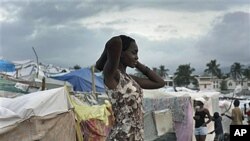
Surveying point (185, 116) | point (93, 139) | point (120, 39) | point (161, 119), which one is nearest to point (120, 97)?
point (120, 39)

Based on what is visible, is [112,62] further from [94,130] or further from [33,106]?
[94,130]

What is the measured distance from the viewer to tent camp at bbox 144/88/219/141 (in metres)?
10.2

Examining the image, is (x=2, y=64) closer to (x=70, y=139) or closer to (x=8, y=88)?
(x=8, y=88)

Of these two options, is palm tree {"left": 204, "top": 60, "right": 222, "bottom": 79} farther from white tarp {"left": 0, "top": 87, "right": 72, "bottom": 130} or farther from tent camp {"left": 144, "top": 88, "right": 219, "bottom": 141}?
white tarp {"left": 0, "top": 87, "right": 72, "bottom": 130}

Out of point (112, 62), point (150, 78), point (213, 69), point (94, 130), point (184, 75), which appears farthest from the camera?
point (213, 69)

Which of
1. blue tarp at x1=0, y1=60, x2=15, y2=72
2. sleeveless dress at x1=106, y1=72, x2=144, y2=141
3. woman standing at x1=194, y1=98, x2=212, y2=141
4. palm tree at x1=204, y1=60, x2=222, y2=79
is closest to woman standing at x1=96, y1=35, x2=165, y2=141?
sleeveless dress at x1=106, y1=72, x2=144, y2=141

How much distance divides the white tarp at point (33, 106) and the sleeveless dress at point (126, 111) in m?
3.07

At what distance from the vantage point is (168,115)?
10922 mm

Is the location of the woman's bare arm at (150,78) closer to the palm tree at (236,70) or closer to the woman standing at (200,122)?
the woman standing at (200,122)

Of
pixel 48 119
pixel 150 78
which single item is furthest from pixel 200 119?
pixel 150 78

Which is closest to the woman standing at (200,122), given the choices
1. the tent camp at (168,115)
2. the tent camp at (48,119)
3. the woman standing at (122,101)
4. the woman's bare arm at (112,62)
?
the tent camp at (168,115)

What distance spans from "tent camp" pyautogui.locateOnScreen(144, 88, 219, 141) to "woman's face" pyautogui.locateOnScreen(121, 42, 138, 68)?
686 centimetres

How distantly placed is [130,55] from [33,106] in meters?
3.18

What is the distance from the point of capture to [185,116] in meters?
11.1
